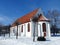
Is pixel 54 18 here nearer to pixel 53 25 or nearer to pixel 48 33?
pixel 53 25

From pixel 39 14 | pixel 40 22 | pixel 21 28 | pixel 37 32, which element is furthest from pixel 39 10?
pixel 21 28

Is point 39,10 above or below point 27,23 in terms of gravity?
above

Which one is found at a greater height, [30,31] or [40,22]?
[40,22]

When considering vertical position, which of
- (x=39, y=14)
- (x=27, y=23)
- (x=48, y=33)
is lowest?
(x=48, y=33)

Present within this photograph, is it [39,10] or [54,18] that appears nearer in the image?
[39,10]

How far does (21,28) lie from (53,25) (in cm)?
1395

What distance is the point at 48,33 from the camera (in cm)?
3859

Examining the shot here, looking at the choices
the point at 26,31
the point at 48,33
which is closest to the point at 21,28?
the point at 26,31

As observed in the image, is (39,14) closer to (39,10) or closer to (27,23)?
(39,10)

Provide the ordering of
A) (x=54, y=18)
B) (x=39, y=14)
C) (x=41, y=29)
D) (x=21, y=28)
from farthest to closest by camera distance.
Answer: (x=54, y=18) → (x=21, y=28) → (x=39, y=14) → (x=41, y=29)

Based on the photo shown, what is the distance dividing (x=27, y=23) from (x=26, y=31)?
253cm

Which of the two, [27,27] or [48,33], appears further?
[27,27]

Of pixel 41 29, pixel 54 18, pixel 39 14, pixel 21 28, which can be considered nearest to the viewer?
pixel 41 29

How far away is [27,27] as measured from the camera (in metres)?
41.1
